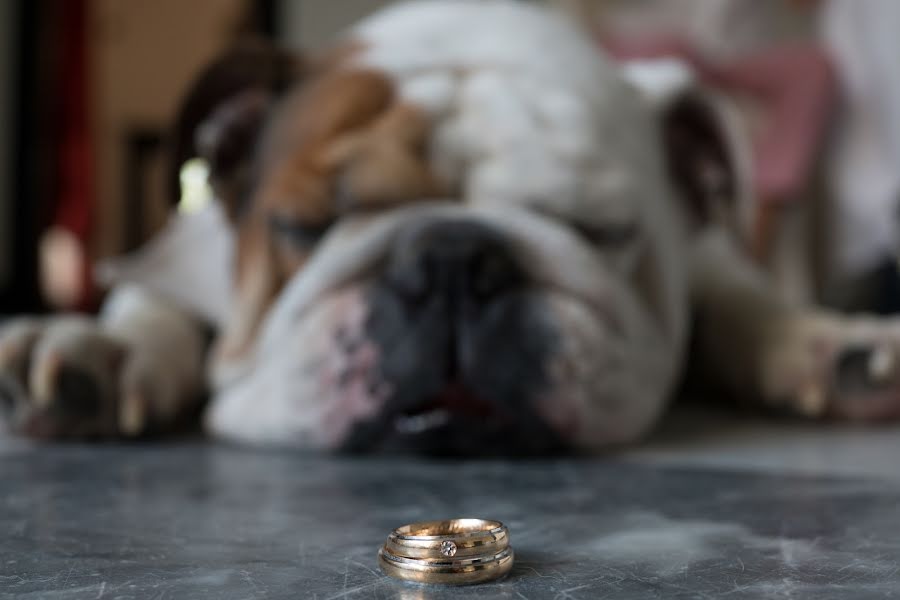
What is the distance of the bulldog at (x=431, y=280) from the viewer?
1.17 meters

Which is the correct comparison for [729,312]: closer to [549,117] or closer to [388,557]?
[549,117]

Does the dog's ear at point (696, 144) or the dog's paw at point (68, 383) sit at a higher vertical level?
the dog's ear at point (696, 144)

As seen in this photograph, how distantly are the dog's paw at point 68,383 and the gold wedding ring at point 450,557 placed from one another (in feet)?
2.20

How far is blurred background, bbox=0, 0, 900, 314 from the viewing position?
7.79 feet

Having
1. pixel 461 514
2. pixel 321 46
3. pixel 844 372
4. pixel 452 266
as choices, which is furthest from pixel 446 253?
pixel 321 46

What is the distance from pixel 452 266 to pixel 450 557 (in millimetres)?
557

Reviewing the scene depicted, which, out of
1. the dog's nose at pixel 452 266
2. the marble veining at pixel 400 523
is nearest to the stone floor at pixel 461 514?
the marble veining at pixel 400 523

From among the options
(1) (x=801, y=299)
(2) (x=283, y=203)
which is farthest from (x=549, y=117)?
(1) (x=801, y=299)

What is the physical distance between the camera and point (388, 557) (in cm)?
66

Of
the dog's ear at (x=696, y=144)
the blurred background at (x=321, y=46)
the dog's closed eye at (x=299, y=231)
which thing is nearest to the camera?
the dog's closed eye at (x=299, y=231)

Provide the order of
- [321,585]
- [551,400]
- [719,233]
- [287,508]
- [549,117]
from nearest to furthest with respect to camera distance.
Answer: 1. [321,585]
2. [287,508]
3. [551,400]
4. [549,117]
5. [719,233]

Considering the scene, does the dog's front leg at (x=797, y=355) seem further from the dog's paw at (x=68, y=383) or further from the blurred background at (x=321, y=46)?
the dog's paw at (x=68, y=383)

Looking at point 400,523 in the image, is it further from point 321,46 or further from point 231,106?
point 321,46

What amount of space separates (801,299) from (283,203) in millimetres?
1365
